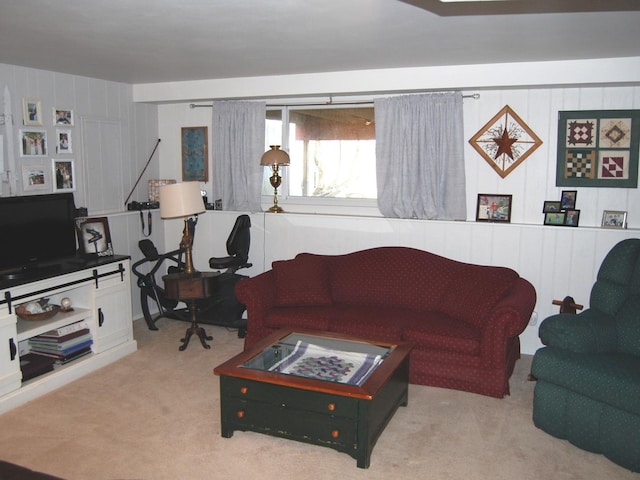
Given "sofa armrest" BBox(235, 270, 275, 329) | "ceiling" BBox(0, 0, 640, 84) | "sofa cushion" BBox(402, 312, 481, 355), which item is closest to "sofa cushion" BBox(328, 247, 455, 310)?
"sofa cushion" BBox(402, 312, 481, 355)

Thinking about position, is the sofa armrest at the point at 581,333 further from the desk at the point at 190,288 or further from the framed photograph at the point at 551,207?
the desk at the point at 190,288

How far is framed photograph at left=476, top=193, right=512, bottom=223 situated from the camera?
475cm

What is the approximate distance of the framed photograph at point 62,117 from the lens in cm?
473

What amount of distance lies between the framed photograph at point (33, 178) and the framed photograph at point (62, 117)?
17.1 inches

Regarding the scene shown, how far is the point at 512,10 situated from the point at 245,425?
260cm

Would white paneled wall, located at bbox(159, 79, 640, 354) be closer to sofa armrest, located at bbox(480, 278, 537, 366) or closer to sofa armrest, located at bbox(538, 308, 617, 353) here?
sofa armrest, located at bbox(480, 278, 537, 366)

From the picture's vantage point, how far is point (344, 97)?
5.19 meters

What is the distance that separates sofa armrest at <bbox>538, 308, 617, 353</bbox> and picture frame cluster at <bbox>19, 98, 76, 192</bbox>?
13.1 ft

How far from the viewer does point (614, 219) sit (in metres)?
4.45

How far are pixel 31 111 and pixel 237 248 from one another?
6.59 feet

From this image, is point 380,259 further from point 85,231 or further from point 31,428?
point 31,428

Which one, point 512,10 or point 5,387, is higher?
point 512,10

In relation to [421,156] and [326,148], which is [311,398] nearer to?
[421,156]

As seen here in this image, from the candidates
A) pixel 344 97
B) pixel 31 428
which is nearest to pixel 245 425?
pixel 31 428
